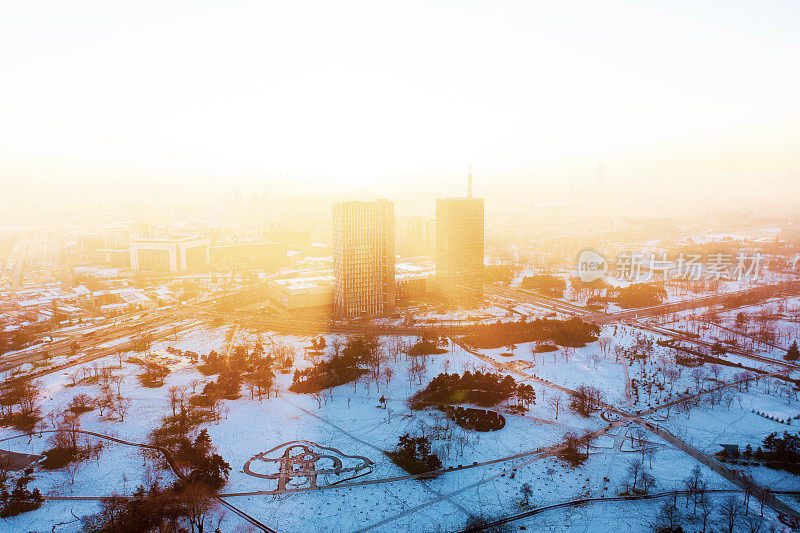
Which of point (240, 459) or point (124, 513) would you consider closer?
point (124, 513)

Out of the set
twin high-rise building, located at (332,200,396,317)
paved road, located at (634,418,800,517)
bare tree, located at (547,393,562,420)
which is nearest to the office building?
twin high-rise building, located at (332,200,396,317)

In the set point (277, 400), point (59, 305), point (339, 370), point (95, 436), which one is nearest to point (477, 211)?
point (339, 370)

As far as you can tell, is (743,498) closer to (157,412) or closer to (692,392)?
(692,392)

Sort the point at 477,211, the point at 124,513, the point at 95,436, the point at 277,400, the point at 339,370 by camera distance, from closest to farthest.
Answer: the point at 124,513 < the point at 95,436 < the point at 277,400 < the point at 339,370 < the point at 477,211

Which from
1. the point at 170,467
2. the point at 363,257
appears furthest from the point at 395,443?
the point at 363,257

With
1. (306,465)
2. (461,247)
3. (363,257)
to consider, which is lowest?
(306,465)

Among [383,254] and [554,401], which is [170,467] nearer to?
[554,401]

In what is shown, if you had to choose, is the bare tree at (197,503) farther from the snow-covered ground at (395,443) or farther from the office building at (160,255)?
the office building at (160,255)
